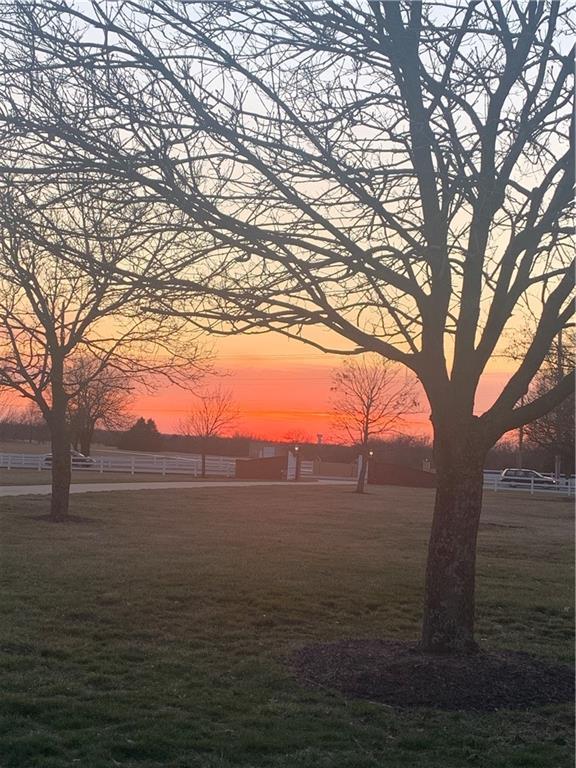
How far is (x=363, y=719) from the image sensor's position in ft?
17.8

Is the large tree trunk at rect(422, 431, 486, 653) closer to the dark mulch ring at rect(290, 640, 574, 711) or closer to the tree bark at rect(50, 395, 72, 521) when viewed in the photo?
the dark mulch ring at rect(290, 640, 574, 711)

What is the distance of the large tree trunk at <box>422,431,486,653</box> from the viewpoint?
6.82 meters

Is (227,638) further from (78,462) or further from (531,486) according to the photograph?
(78,462)

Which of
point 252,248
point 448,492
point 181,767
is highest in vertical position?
point 252,248

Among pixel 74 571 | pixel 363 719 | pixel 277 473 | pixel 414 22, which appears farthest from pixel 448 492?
pixel 277 473

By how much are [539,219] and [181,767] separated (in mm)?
4845

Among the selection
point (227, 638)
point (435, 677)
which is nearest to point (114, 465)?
point (227, 638)

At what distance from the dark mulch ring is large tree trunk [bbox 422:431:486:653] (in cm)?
18

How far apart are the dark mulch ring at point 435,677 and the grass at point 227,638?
0.77 ft

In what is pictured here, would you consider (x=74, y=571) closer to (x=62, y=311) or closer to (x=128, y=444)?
(x=62, y=311)

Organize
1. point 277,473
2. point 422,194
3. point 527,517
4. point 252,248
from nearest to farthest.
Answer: point 252,248
point 422,194
point 527,517
point 277,473

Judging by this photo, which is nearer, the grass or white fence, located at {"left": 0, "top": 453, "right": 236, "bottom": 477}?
the grass

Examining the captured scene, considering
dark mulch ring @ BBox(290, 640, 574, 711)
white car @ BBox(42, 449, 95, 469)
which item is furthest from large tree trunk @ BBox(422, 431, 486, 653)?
white car @ BBox(42, 449, 95, 469)

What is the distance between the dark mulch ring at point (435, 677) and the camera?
5973mm
